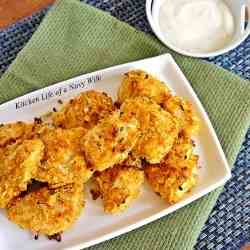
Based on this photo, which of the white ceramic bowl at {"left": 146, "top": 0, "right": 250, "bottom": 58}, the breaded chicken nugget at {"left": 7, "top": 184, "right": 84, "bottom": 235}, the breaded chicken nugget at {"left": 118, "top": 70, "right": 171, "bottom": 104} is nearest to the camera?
the breaded chicken nugget at {"left": 7, "top": 184, "right": 84, "bottom": 235}

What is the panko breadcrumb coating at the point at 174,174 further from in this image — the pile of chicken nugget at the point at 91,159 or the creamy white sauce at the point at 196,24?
the creamy white sauce at the point at 196,24

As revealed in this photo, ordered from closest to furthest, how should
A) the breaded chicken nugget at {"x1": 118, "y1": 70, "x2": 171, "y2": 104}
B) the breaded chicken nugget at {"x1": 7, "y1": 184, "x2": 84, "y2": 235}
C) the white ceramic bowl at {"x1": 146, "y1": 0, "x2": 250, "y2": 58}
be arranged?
the breaded chicken nugget at {"x1": 7, "y1": 184, "x2": 84, "y2": 235} → the breaded chicken nugget at {"x1": 118, "y1": 70, "x2": 171, "y2": 104} → the white ceramic bowl at {"x1": 146, "y1": 0, "x2": 250, "y2": 58}

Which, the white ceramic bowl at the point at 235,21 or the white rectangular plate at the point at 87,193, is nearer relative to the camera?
the white rectangular plate at the point at 87,193

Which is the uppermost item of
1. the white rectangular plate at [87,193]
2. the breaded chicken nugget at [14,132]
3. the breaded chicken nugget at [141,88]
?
the breaded chicken nugget at [141,88]

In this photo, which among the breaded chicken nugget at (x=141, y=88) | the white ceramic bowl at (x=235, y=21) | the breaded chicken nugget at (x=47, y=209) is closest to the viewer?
the breaded chicken nugget at (x=47, y=209)

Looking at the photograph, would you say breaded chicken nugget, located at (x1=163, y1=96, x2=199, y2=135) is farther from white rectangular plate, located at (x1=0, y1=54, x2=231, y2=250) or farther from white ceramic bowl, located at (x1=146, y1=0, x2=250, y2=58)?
white ceramic bowl, located at (x1=146, y1=0, x2=250, y2=58)

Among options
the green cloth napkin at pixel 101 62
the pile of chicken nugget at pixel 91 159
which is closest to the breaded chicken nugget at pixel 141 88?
the pile of chicken nugget at pixel 91 159

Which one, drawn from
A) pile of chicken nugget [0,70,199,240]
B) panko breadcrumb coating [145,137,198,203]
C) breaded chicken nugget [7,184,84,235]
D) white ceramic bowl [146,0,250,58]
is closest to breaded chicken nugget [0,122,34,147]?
pile of chicken nugget [0,70,199,240]

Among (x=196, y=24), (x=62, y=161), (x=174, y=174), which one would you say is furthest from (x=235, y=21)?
(x=62, y=161)
